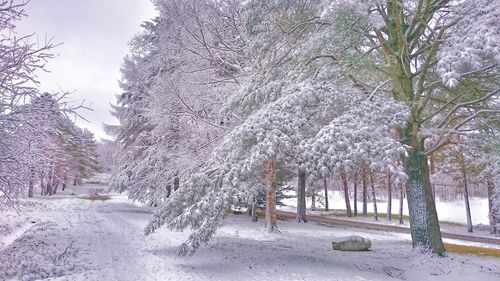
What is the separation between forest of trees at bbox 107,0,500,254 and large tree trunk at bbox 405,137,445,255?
0.09 ft

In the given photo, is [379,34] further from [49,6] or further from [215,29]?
[49,6]

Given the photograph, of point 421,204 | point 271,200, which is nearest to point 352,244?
point 421,204

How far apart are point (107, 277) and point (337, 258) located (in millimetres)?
6046

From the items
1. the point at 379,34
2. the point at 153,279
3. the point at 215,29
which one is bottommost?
the point at 153,279

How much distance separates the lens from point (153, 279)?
7680 mm

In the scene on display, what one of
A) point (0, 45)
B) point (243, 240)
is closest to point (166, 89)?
point (243, 240)

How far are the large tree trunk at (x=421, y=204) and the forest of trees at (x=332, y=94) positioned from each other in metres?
0.03

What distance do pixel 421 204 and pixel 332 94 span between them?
4.00 metres

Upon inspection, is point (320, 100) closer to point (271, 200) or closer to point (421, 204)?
point (421, 204)

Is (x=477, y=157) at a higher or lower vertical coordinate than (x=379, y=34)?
lower

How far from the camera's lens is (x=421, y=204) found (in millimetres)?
9977

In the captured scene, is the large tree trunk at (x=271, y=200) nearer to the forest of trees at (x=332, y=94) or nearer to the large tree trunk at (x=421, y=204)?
the forest of trees at (x=332, y=94)

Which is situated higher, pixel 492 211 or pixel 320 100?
pixel 320 100

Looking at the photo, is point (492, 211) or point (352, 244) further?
point (492, 211)
